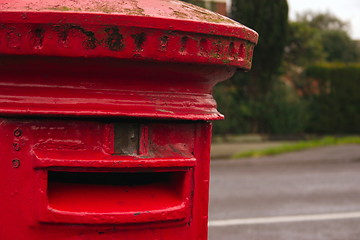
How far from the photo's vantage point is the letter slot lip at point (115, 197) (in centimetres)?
115

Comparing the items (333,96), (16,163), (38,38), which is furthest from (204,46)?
(333,96)

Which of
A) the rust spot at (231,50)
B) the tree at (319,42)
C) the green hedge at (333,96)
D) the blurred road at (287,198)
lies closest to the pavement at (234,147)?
the blurred road at (287,198)

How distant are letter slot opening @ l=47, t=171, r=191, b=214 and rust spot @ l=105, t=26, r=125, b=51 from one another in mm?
330

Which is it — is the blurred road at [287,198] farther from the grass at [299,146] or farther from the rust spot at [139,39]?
the rust spot at [139,39]

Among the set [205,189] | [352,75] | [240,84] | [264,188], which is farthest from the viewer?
[352,75]

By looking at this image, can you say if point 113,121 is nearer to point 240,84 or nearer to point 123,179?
point 123,179

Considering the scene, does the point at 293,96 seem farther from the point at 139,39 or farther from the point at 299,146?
the point at 139,39

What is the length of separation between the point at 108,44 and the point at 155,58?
10 centimetres

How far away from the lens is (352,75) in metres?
13.4

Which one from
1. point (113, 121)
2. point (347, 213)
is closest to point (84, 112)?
point (113, 121)

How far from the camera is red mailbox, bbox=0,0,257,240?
109cm

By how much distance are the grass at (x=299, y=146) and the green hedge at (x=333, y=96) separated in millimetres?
565

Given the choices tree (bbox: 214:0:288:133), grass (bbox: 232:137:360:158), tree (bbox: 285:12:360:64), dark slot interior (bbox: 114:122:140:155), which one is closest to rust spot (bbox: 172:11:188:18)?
dark slot interior (bbox: 114:122:140:155)

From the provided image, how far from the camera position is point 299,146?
11.5 metres
